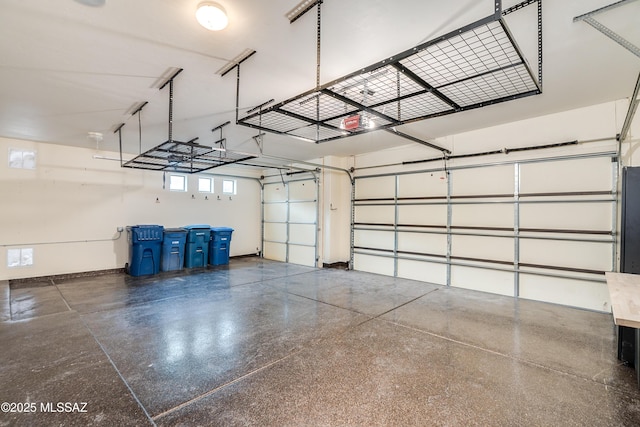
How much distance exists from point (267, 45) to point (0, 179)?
5.94 m

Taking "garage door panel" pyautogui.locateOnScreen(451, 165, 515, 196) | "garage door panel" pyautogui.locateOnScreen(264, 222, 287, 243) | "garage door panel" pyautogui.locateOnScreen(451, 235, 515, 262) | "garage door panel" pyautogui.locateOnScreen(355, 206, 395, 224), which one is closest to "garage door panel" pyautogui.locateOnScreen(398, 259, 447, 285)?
"garage door panel" pyautogui.locateOnScreen(451, 235, 515, 262)

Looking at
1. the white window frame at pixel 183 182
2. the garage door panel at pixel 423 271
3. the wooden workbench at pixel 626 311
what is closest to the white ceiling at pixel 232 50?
the wooden workbench at pixel 626 311

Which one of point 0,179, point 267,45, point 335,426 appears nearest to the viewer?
point 335,426

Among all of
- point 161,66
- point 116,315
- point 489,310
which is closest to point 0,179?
point 116,315

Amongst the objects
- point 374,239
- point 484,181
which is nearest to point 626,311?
point 484,181

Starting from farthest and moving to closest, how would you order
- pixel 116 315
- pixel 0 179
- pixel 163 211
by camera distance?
pixel 163 211 < pixel 0 179 < pixel 116 315

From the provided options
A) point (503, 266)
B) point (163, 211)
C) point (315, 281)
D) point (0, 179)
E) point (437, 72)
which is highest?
point (437, 72)

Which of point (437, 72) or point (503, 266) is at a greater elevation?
point (437, 72)

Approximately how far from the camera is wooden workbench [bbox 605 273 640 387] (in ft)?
4.47

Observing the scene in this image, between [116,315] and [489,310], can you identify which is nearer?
[116,315]

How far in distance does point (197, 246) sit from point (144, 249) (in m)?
1.22

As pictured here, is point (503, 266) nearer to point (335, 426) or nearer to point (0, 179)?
point (335, 426)

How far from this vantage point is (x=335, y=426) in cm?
170

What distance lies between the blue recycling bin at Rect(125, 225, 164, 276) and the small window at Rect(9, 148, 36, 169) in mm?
1981
